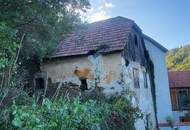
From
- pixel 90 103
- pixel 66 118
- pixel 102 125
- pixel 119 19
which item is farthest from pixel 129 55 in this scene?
pixel 66 118

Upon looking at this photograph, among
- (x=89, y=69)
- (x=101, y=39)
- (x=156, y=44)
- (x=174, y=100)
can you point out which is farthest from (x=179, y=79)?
(x=89, y=69)

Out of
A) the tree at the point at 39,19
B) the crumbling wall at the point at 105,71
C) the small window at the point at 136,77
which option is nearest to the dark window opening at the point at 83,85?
the crumbling wall at the point at 105,71

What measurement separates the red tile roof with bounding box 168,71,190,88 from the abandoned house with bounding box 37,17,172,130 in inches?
A: 367

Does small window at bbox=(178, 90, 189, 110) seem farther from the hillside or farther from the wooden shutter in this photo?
the hillside

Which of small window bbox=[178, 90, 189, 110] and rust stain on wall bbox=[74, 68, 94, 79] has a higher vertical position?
rust stain on wall bbox=[74, 68, 94, 79]

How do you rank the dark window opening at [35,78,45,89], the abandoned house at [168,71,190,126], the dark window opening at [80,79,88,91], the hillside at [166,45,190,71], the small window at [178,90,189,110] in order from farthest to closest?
the hillside at [166,45,190,71]
the small window at [178,90,189,110]
the abandoned house at [168,71,190,126]
the dark window opening at [35,78,45,89]
the dark window opening at [80,79,88,91]

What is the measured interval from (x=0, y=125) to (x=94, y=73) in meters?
12.6

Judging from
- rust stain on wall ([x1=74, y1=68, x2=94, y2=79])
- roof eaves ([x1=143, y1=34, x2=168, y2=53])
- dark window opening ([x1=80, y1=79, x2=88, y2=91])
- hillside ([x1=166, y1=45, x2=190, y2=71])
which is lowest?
dark window opening ([x1=80, y1=79, x2=88, y2=91])

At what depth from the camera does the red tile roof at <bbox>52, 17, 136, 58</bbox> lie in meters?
19.3

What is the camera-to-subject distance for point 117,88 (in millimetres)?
18734

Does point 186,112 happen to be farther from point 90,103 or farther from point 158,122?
point 90,103

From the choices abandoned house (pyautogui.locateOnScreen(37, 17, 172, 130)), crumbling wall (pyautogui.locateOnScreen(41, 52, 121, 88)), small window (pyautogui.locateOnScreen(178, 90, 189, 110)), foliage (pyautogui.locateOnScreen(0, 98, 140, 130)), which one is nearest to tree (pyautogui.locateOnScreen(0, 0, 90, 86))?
abandoned house (pyautogui.locateOnScreen(37, 17, 172, 130))

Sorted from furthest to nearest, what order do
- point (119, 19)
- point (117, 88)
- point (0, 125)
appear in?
point (119, 19) < point (117, 88) < point (0, 125)

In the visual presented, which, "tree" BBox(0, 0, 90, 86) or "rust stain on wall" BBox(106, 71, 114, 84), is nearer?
"tree" BBox(0, 0, 90, 86)
